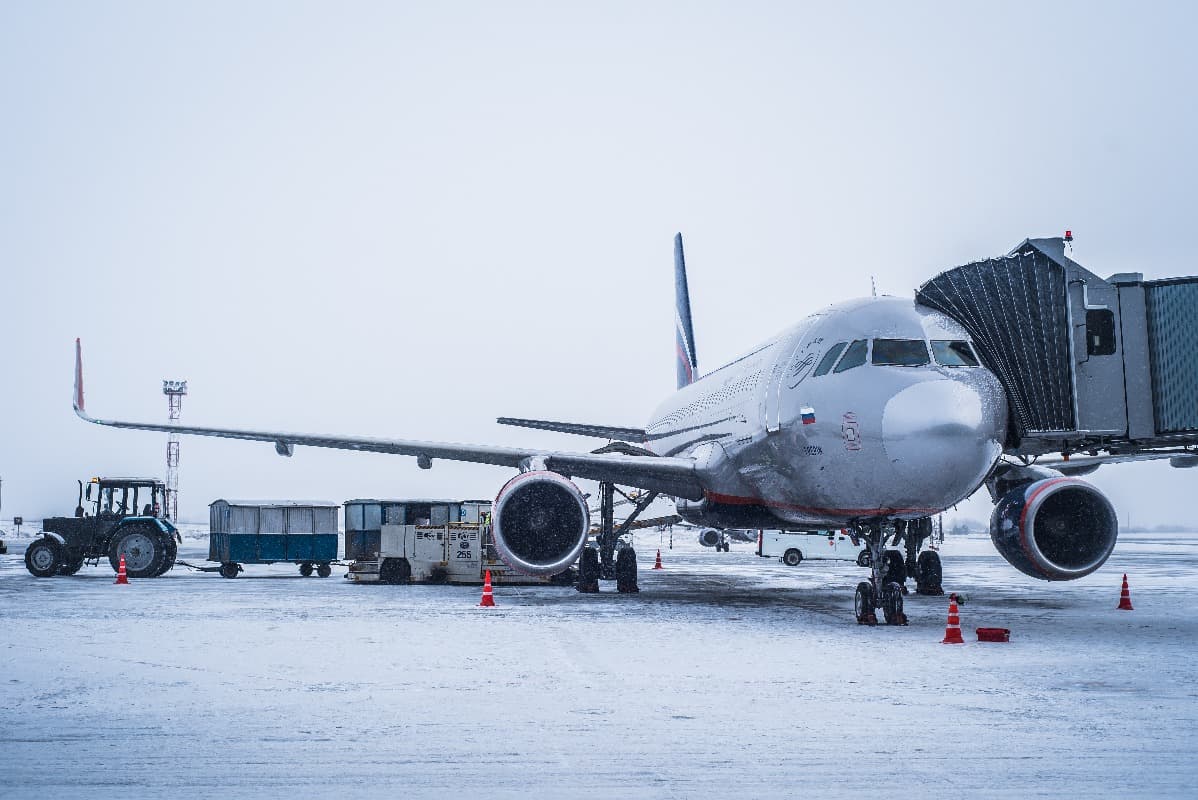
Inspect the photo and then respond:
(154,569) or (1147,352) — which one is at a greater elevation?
(1147,352)

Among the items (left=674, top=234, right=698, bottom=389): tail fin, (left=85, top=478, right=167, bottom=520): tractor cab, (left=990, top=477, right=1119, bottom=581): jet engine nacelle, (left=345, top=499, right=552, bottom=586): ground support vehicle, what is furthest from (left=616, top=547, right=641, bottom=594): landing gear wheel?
(left=85, top=478, right=167, bottom=520): tractor cab

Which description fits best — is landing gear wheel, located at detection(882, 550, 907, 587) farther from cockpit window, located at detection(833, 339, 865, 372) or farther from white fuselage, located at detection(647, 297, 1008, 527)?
cockpit window, located at detection(833, 339, 865, 372)

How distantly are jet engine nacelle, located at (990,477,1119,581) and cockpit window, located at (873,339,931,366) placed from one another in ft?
7.55

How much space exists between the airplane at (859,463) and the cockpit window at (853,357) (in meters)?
0.02

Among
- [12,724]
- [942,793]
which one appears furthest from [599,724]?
[12,724]

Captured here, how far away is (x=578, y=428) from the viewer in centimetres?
2269

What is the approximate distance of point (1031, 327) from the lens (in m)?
13.2

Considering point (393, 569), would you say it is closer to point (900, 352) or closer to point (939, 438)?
point (900, 352)

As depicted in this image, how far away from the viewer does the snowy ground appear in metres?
5.25

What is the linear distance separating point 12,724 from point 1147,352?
12226 mm

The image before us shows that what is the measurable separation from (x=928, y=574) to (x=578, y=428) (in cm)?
786

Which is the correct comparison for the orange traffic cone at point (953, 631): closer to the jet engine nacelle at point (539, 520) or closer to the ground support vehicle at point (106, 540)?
the jet engine nacelle at point (539, 520)

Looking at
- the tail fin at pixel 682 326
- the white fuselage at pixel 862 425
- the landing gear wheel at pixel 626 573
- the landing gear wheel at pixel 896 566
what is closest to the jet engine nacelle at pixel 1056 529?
the white fuselage at pixel 862 425

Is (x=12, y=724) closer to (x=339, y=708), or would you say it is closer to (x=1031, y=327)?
(x=339, y=708)
